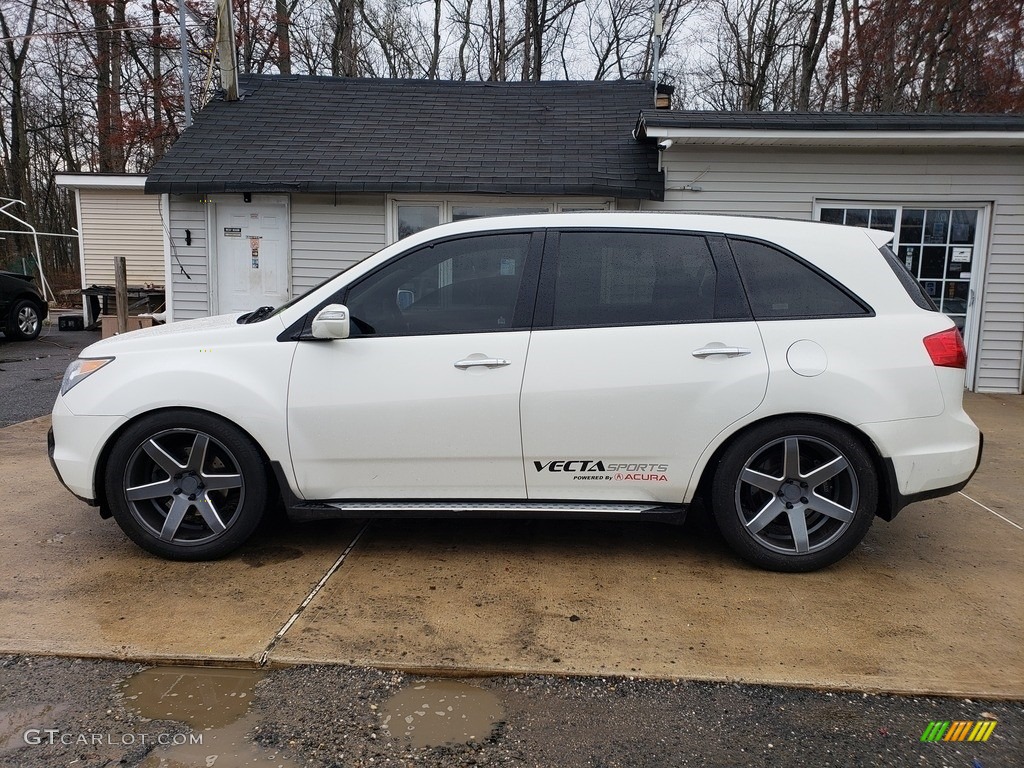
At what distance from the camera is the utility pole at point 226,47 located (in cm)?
1077

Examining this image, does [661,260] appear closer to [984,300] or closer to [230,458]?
[230,458]

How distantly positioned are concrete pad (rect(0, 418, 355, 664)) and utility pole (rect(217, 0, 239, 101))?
840 centimetres

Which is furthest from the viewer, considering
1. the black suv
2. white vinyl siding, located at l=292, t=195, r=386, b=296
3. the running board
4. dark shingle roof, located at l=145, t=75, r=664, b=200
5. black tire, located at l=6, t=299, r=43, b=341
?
black tire, located at l=6, t=299, r=43, b=341

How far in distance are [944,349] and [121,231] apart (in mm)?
16792

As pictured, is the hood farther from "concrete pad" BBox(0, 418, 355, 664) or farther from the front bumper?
"concrete pad" BBox(0, 418, 355, 664)

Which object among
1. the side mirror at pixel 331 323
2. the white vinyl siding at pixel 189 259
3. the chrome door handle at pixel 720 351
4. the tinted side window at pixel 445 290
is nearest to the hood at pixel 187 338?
the side mirror at pixel 331 323

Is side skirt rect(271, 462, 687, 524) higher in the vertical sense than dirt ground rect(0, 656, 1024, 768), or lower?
higher

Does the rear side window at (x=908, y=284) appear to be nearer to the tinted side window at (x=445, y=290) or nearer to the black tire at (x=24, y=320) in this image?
→ the tinted side window at (x=445, y=290)

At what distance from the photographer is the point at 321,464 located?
3.53 metres

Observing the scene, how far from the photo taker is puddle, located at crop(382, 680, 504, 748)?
94.6 inches

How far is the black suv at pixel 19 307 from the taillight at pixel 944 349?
577 inches

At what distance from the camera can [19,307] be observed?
1334 centimetres

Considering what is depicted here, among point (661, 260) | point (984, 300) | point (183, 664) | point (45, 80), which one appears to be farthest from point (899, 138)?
point (45, 80)

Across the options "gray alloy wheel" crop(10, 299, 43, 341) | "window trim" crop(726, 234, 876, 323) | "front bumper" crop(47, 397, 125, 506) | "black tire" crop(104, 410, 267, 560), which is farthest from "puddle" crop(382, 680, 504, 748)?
"gray alloy wheel" crop(10, 299, 43, 341)
